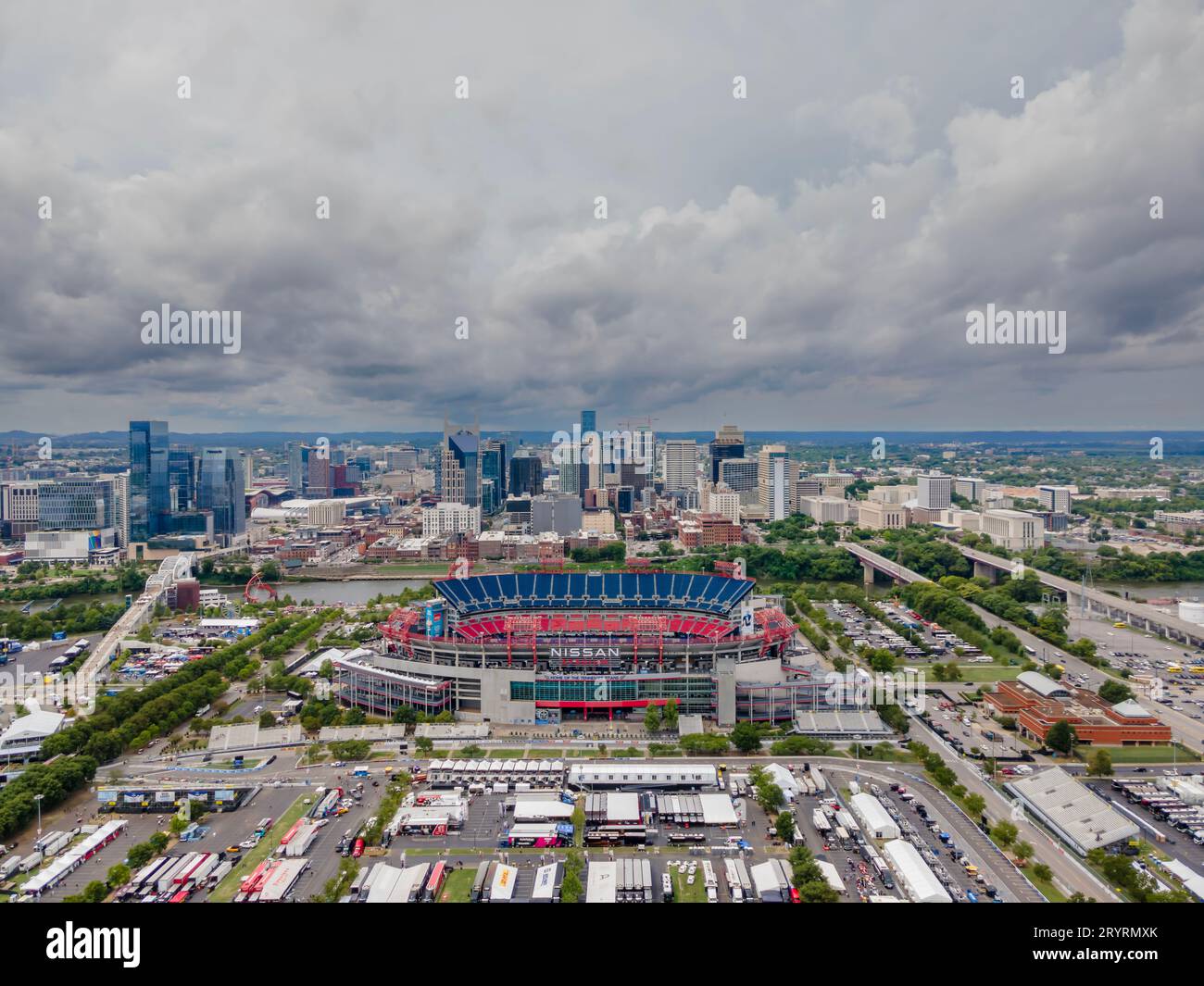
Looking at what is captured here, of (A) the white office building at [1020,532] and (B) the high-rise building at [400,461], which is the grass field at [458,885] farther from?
(B) the high-rise building at [400,461]

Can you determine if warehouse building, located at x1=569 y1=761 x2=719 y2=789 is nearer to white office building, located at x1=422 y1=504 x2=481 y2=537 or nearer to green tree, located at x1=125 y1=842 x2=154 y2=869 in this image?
green tree, located at x1=125 y1=842 x2=154 y2=869

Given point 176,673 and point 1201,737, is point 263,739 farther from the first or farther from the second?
point 1201,737

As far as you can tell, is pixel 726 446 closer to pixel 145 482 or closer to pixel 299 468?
pixel 299 468

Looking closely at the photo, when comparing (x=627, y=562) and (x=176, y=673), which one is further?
(x=627, y=562)

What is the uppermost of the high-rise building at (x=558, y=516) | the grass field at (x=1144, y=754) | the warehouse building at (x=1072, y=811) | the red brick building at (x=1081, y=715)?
the high-rise building at (x=558, y=516)

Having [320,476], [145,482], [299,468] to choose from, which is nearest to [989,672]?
[145,482]

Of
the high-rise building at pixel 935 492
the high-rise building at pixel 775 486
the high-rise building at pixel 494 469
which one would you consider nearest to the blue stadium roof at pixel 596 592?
the high-rise building at pixel 775 486

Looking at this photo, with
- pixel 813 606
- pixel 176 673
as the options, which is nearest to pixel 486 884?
pixel 176 673
